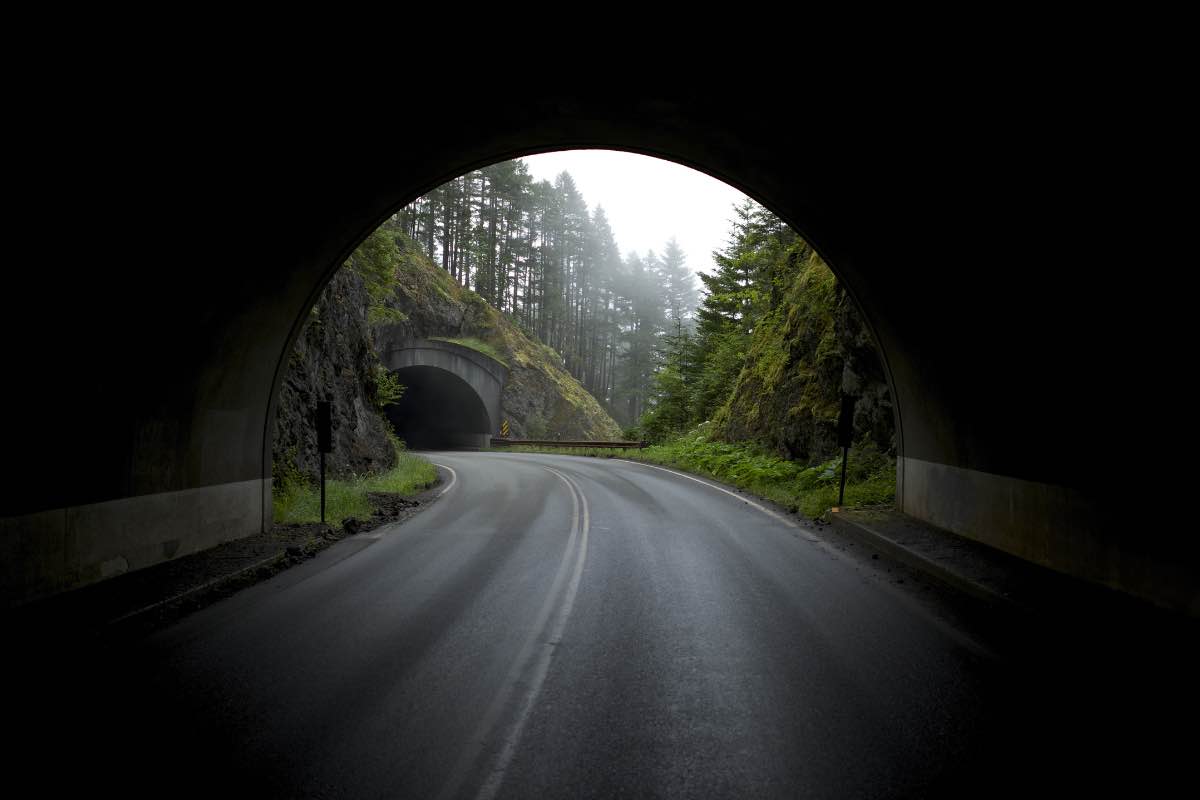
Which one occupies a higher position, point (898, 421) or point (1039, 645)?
point (898, 421)

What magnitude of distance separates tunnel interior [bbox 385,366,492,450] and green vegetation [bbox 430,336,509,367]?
194cm

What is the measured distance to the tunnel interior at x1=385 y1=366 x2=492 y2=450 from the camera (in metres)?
37.7

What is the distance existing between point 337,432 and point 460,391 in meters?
22.6

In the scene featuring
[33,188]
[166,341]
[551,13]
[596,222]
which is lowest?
[166,341]

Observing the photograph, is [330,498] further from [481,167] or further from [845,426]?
[845,426]

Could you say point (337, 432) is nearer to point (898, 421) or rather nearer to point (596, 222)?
point (898, 421)

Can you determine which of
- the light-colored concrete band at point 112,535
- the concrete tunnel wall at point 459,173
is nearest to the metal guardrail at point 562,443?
the concrete tunnel wall at point 459,173

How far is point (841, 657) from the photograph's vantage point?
4.70 metres

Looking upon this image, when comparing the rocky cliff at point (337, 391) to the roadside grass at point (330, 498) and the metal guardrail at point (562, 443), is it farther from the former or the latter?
the metal guardrail at point (562, 443)

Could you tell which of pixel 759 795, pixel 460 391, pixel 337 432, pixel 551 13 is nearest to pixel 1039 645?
pixel 759 795

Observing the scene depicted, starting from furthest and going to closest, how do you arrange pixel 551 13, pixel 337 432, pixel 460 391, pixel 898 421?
pixel 460 391 → pixel 337 432 → pixel 898 421 → pixel 551 13

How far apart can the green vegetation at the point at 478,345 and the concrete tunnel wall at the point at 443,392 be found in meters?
0.44

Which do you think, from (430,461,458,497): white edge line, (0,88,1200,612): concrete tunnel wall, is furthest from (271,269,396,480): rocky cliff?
(0,88,1200,612): concrete tunnel wall

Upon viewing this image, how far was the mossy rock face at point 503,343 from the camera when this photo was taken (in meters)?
37.0
